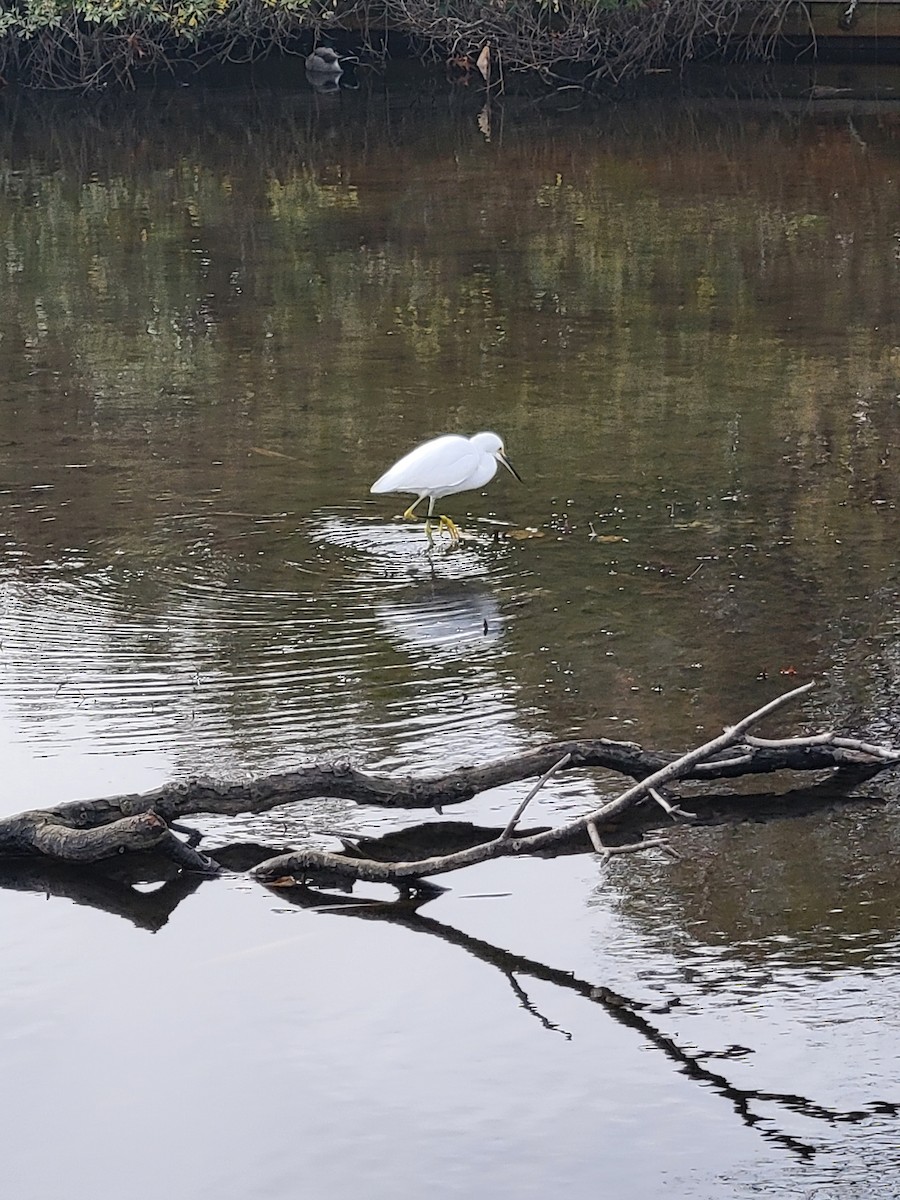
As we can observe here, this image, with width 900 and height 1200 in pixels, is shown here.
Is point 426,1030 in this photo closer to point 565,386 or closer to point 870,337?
point 565,386

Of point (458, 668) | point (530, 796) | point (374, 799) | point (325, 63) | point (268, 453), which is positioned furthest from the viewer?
point (325, 63)

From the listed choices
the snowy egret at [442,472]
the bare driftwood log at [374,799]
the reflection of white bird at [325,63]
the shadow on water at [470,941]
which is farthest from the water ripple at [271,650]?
the reflection of white bird at [325,63]

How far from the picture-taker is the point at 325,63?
84.0 feet

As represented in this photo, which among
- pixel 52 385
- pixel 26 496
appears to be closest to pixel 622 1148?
pixel 26 496

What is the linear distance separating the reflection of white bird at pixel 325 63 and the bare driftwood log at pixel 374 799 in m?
22.0

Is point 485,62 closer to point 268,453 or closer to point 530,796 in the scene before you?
point 268,453

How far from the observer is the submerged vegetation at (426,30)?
77.8ft

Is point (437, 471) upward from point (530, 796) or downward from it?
upward

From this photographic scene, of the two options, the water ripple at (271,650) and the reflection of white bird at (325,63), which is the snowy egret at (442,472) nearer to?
the water ripple at (271,650)

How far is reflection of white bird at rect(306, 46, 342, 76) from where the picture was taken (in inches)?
1008

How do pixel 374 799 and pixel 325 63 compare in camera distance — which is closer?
pixel 374 799

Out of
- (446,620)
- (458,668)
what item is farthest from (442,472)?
(458,668)

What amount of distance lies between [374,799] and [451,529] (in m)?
2.77

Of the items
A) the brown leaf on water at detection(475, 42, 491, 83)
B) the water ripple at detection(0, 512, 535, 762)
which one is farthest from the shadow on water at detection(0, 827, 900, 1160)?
the brown leaf on water at detection(475, 42, 491, 83)
